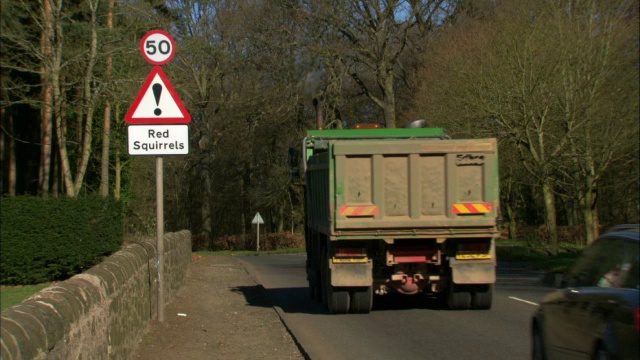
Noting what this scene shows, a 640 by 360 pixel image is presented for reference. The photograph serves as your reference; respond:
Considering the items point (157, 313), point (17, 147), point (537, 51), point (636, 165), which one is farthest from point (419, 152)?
point (17, 147)

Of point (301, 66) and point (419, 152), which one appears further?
point (301, 66)

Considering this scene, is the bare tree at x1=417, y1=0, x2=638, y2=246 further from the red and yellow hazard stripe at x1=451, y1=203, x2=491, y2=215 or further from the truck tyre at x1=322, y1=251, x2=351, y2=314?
the truck tyre at x1=322, y1=251, x2=351, y2=314

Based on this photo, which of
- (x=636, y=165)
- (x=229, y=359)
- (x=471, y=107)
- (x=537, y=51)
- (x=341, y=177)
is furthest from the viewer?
(x=471, y=107)

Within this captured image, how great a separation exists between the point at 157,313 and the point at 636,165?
18.6 metres

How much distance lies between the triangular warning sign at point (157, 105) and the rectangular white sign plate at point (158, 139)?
9cm

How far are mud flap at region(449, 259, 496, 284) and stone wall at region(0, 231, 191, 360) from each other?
181 inches

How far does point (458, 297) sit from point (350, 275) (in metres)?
1.88

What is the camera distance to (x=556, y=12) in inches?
1011

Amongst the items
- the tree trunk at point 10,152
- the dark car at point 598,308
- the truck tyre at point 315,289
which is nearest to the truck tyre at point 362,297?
the truck tyre at point 315,289

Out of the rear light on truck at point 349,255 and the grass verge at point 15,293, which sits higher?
the rear light on truck at point 349,255

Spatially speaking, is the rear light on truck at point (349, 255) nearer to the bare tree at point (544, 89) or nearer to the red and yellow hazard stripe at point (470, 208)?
the red and yellow hazard stripe at point (470, 208)

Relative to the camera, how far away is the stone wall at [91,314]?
13.7 feet

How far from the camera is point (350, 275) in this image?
1225 cm

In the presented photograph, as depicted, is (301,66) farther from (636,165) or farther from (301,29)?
(636,165)
